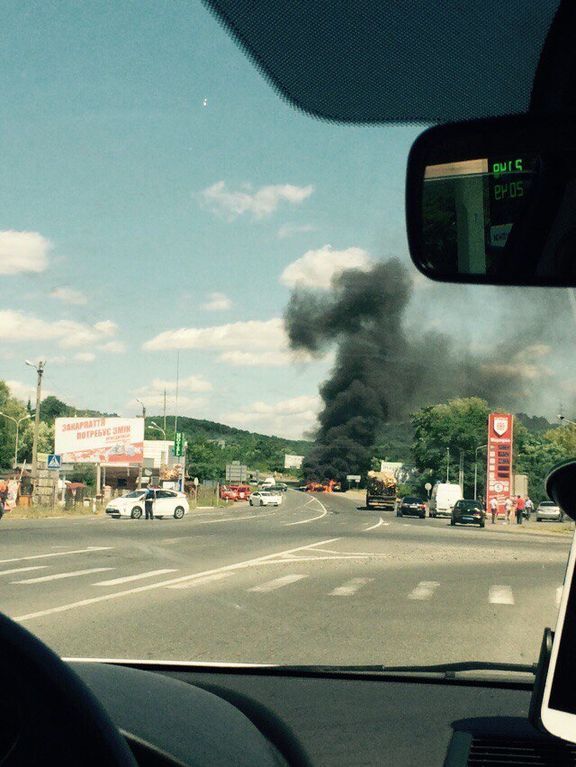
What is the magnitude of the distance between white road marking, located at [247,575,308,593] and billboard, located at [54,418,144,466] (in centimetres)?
6292

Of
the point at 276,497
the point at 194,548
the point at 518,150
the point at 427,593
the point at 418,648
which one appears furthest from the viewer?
the point at 276,497

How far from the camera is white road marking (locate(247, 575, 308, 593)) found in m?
10.5

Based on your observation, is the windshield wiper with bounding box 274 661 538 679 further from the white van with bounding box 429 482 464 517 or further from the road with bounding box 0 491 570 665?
the white van with bounding box 429 482 464 517

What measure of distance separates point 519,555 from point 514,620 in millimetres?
9116

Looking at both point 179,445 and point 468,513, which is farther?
point 179,445

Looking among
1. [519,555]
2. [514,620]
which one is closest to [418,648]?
[514,620]

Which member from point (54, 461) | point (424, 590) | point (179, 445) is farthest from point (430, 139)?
point (179, 445)

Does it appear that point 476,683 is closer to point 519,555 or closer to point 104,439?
point 519,555

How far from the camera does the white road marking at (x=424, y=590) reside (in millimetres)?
9516

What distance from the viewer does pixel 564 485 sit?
1.31 meters

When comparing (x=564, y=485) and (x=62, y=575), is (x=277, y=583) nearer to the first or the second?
(x=62, y=575)

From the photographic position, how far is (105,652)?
6480 millimetres

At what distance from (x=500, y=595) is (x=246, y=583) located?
2.81 metres

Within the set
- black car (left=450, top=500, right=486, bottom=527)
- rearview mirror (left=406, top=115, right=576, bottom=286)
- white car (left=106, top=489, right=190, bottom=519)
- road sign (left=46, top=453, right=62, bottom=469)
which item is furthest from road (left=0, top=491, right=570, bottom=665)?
road sign (left=46, top=453, right=62, bottom=469)
